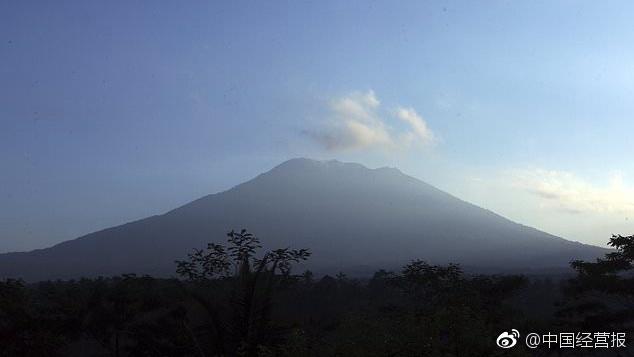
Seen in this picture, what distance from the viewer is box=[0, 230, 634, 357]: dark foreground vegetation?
9.41 metres

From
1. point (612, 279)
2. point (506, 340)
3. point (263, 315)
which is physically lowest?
point (506, 340)

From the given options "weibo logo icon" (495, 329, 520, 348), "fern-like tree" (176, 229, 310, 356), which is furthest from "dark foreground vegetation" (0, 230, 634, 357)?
"weibo logo icon" (495, 329, 520, 348)

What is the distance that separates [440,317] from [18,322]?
17.1 meters

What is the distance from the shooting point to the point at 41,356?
49.5 feet

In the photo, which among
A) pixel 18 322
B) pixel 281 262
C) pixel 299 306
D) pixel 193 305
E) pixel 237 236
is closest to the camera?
pixel 193 305

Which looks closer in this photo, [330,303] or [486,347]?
[486,347]

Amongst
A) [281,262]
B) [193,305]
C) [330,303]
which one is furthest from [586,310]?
[330,303]

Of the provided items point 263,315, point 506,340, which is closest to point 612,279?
point 506,340

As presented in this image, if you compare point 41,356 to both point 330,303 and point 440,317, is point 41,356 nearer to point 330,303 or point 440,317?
point 440,317

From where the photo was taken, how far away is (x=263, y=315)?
10383mm

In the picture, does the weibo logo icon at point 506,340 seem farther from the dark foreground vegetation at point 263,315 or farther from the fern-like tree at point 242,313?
the fern-like tree at point 242,313

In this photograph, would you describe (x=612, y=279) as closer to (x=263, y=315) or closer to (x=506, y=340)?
(x=506, y=340)

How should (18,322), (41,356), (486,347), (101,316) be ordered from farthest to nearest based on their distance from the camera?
1. (101,316)
2. (18,322)
3. (41,356)
4. (486,347)

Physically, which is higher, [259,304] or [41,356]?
[259,304]
